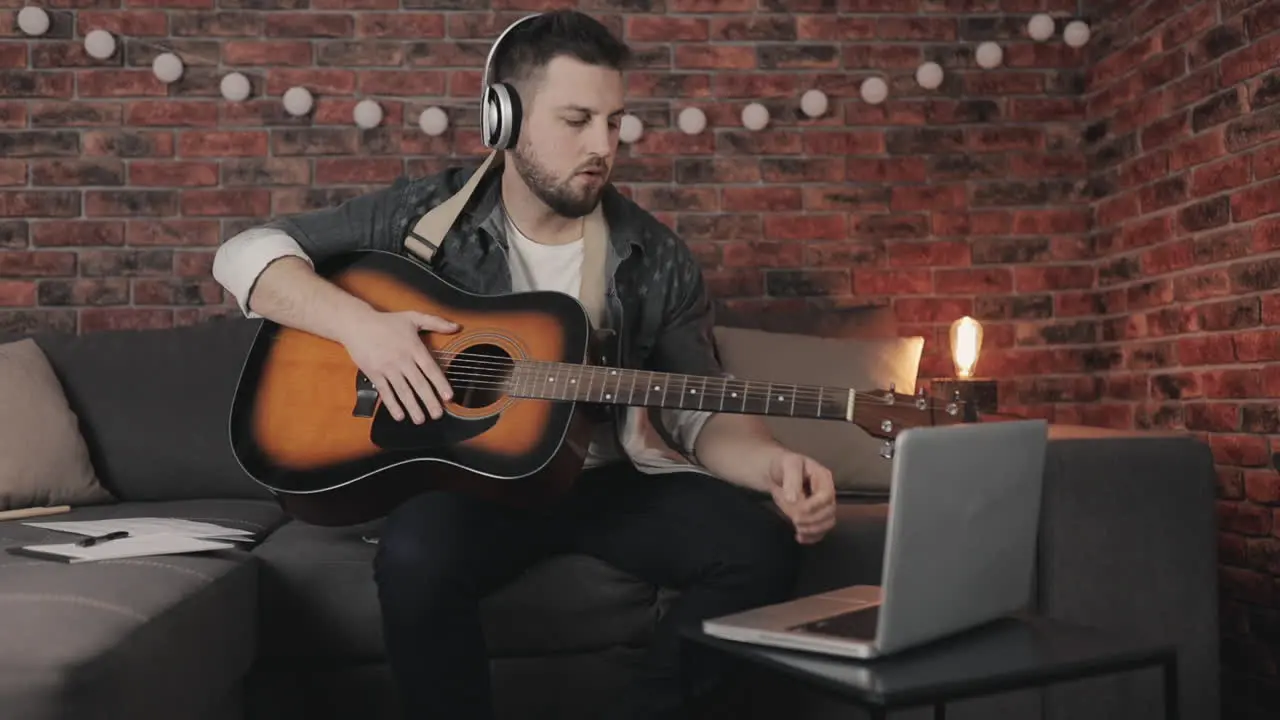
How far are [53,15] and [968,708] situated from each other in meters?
2.72

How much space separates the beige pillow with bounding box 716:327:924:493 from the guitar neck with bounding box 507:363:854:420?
710mm

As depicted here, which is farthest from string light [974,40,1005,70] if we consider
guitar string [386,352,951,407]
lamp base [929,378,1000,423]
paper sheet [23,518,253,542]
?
paper sheet [23,518,253,542]

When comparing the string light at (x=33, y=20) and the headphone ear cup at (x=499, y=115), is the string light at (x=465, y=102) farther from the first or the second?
the headphone ear cup at (x=499, y=115)

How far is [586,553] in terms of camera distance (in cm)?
184

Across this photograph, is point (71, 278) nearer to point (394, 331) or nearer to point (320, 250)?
point (320, 250)

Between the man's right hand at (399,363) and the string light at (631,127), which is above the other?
the string light at (631,127)

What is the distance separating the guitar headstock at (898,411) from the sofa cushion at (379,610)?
52 centimetres

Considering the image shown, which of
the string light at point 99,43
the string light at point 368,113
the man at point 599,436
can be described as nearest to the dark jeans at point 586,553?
the man at point 599,436

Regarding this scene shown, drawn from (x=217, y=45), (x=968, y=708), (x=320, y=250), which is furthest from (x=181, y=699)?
(x=217, y=45)

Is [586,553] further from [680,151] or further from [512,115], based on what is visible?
[680,151]

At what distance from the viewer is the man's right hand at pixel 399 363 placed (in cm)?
177

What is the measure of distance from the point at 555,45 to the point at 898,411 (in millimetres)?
882

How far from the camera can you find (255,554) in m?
1.87

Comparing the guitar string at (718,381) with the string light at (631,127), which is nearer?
the guitar string at (718,381)
